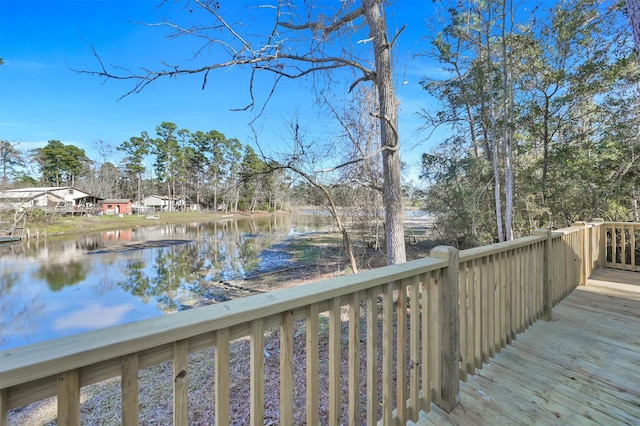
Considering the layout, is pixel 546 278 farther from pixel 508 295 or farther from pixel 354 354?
pixel 354 354

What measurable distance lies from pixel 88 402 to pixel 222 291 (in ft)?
13.6

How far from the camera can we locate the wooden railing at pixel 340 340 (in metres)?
0.67

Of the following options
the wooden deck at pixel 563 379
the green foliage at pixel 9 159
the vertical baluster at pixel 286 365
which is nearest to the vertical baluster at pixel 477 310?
the wooden deck at pixel 563 379

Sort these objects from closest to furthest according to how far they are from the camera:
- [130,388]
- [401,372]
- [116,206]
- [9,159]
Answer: [130,388]
[401,372]
[9,159]
[116,206]

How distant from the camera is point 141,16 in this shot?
3.39 m

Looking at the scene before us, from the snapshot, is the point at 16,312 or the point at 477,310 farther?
the point at 16,312

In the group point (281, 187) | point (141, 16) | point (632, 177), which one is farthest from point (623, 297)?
point (141, 16)

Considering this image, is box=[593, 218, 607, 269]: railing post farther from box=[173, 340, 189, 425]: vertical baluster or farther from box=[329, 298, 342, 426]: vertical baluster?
box=[173, 340, 189, 425]: vertical baluster

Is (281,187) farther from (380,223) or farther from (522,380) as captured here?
(522,380)

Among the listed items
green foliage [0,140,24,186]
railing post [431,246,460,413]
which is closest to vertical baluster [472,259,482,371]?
railing post [431,246,460,413]

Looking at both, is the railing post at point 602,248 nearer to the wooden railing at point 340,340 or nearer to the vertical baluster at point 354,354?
the wooden railing at point 340,340

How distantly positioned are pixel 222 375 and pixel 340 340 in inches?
19.6

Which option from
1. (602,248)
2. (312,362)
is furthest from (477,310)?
(602,248)

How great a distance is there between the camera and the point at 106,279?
905 cm
